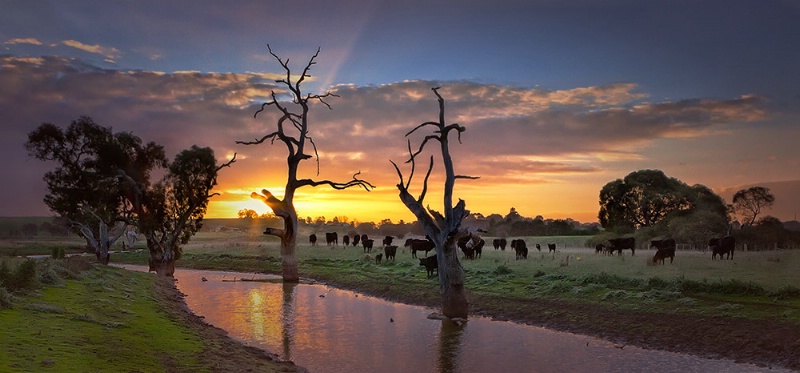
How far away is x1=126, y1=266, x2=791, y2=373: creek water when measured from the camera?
18.7m

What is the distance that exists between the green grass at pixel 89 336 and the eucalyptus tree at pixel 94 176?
85.9 ft

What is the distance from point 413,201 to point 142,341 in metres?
→ 14.8

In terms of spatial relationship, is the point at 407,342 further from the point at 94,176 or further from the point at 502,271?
the point at 94,176

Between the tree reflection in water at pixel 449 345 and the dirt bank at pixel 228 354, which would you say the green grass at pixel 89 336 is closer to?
the dirt bank at pixel 228 354

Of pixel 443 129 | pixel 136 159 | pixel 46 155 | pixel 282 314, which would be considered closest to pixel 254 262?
pixel 136 159

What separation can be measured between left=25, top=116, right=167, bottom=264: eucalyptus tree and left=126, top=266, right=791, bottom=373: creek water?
21288 millimetres

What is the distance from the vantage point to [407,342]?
73.6ft

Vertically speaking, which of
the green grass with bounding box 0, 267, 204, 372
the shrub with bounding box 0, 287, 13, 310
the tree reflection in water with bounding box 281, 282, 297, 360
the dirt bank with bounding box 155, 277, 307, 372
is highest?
the shrub with bounding box 0, 287, 13, 310

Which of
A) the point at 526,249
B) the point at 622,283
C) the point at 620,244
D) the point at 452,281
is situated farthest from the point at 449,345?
the point at 620,244

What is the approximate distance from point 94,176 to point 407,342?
4006cm

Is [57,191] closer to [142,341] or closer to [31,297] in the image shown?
[31,297]

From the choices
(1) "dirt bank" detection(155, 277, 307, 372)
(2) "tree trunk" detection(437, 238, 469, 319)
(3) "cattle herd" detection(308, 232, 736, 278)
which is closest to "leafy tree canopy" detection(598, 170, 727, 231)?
(3) "cattle herd" detection(308, 232, 736, 278)

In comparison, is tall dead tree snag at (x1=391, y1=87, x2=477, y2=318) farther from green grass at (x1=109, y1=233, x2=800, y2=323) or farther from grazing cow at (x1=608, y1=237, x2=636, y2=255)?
grazing cow at (x1=608, y1=237, x2=636, y2=255)

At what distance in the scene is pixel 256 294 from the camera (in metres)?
38.3
